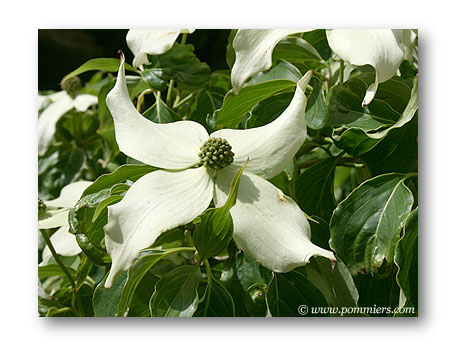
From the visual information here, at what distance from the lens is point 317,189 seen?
884 millimetres

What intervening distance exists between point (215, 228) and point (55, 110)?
68 cm

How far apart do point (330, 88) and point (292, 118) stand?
0.46 feet

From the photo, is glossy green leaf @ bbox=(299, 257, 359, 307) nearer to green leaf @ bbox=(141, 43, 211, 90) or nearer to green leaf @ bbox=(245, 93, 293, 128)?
green leaf @ bbox=(245, 93, 293, 128)

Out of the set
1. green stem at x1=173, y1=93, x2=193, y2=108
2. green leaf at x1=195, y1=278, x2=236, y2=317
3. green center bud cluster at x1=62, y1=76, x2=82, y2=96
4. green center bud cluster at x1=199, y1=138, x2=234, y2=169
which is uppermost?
green center bud cluster at x1=62, y1=76, x2=82, y2=96

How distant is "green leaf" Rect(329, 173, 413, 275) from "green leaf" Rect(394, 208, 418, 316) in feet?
0.05

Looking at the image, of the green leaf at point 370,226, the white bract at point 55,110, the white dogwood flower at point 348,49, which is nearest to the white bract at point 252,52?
the white dogwood flower at point 348,49

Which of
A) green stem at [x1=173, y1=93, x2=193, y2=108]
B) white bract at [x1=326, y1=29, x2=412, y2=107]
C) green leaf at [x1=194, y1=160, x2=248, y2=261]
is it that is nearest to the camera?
green leaf at [x1=194, y1=160, x2=248, y2=261]

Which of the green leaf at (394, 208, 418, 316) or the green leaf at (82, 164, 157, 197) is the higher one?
the green leaf at (82, 164, 157, 197)

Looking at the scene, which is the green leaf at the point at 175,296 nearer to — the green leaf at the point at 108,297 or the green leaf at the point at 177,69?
the green leaf at the point at 108,297

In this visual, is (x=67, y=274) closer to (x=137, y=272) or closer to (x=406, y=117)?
(x=137, y=272)

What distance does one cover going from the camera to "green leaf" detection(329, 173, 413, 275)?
81 cm

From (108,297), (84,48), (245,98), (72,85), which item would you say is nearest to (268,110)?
(245,98)

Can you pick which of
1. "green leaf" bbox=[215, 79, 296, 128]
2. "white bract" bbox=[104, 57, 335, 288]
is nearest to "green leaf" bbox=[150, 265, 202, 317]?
"white bract" bbox=[104, 57, 335, 288]

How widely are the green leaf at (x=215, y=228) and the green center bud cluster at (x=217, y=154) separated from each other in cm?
5
